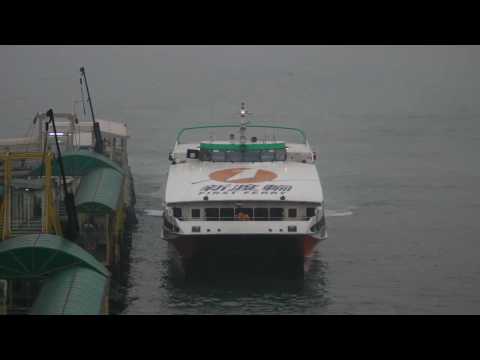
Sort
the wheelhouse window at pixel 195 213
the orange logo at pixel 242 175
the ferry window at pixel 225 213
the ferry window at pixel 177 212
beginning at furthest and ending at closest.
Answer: the orange logo at pixel 242 175 → the ferry window at pixel 177 212 → the wheelhouse window at pixel 195 213 → the ferry window at pixel 225 213

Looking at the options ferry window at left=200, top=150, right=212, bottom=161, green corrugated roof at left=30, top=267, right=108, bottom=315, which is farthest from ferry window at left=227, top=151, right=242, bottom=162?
green corrugated roof at left=30, top=267, right=108, bottom=315

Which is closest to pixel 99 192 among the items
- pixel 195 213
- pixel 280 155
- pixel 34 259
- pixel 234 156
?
pixel 195 213

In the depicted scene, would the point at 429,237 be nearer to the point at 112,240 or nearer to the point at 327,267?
the point at 327,267

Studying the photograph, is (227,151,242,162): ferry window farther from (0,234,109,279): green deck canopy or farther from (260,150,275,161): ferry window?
(0,234,109,279): green deck canopy

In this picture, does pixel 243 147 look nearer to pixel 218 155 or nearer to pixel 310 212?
pixel 218 155

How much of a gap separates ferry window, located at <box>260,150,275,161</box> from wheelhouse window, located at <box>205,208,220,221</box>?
33.1ft

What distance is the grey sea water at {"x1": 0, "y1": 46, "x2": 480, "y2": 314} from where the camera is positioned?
51562mm

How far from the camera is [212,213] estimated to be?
51.4 metres

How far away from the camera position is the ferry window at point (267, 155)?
200ft

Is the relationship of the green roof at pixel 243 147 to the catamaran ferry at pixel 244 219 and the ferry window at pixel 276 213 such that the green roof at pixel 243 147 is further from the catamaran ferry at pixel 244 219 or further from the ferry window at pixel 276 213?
the ferry window at pixel 276 213

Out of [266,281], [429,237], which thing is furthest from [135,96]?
[266,281]

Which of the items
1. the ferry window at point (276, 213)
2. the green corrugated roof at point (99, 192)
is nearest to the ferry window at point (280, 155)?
the green corrugated roof at point (99, 192)

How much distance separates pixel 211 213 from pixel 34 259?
12.9m

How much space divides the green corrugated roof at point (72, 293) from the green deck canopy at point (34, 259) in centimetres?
37
